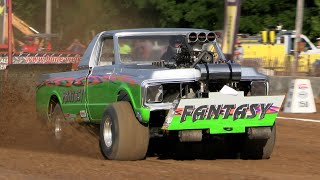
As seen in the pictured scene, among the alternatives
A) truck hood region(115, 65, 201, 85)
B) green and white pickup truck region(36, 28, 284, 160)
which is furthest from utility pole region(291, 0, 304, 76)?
truck hood region(115, 65, 201, 85)

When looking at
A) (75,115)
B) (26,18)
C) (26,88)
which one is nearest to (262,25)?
(26,18)

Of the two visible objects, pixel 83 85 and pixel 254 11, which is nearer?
pixel 83 85

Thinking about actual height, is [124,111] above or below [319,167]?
above

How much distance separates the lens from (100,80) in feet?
31.4

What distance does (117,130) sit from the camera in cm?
859

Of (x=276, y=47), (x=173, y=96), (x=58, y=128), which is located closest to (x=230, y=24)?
(x=58, y=128)

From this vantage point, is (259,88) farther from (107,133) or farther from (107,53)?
(107,53)

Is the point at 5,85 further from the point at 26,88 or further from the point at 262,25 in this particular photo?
the point at 262,25

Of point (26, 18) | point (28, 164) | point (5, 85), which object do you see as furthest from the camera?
point (26, 18)

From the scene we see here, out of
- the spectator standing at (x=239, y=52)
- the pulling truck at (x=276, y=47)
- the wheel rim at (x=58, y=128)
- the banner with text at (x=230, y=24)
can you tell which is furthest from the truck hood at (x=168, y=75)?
the pulling truck at (x=276, y=47)

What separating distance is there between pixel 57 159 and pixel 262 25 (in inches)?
1365

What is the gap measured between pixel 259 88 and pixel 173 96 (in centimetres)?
99

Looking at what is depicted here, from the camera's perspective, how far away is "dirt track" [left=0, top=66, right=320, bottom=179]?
25.5ft

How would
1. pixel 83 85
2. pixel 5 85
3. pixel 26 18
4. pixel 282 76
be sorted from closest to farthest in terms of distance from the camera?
1. pixel 83 85
2. pixel 5 85
3. pixel 282 76
4. pixel 26 18
